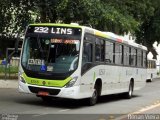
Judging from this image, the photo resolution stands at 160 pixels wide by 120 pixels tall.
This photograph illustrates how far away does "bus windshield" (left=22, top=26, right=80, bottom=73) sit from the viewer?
17.1 metres

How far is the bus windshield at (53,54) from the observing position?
56.1ft

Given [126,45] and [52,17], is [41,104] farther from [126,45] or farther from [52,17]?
[52,17]

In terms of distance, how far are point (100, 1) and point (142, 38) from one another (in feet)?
91.3

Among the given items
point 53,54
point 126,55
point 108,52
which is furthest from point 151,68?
point 53,54

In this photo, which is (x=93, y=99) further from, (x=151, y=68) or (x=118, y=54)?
(x=151, y=68)

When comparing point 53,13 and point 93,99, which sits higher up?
point 53,13

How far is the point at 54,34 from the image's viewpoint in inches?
689

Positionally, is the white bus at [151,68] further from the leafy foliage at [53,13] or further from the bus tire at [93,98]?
the bus tire at [93,98]

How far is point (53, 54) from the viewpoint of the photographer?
17.2 metres

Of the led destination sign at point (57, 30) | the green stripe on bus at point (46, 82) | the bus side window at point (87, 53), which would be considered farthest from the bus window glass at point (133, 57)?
the green stripe on bus at point (46, 82)

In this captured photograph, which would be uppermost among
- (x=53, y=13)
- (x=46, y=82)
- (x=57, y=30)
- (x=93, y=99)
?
(x=53, y=13)

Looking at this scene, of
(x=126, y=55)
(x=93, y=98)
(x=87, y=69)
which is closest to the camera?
(x=87, y=69)

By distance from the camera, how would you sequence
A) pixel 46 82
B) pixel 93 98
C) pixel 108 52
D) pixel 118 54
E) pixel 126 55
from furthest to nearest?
pixel 126 55
pixel 118 54
pixel 108 52
pixel 93 98
pixel 46 82

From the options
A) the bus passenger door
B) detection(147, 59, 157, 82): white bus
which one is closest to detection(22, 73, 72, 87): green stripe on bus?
the bus passenger door
